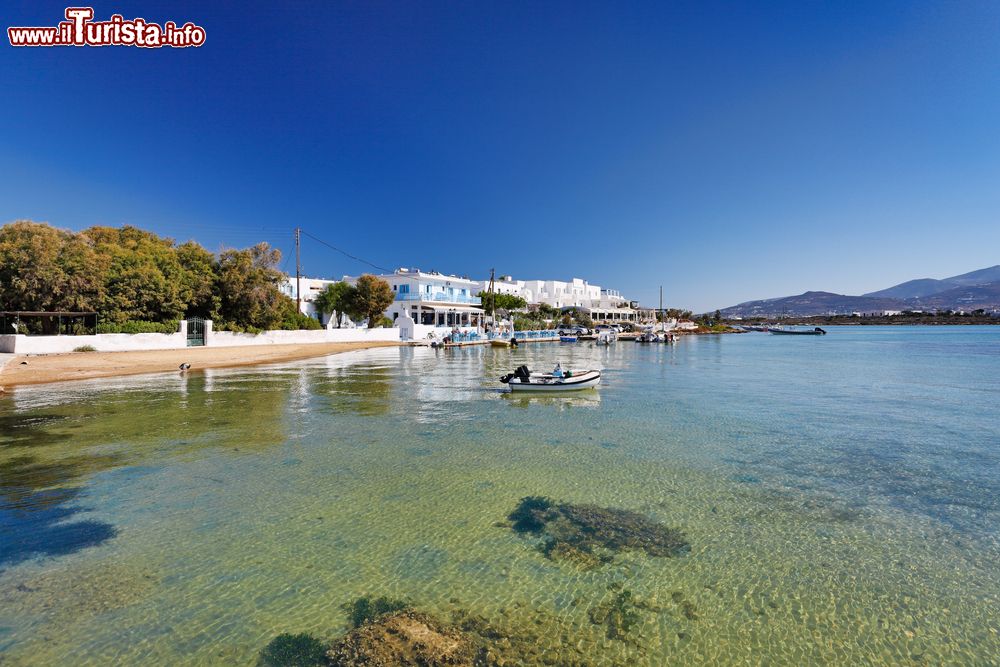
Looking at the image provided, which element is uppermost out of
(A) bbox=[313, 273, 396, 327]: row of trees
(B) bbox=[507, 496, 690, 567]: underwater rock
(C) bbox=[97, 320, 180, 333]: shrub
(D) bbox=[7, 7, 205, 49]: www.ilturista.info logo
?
(D) bbox=[7, 7, 205, 49]: www.ilturista.info logo

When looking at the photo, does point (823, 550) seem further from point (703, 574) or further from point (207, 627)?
point (207, 627)

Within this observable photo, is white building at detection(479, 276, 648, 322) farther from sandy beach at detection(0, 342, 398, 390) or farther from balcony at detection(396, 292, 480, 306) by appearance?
sandy beach at detection(0, 342, 398, 390)

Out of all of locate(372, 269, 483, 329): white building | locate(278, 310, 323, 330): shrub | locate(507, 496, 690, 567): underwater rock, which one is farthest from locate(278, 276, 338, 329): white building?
locate(507, 496, 690, 567): underwater rock

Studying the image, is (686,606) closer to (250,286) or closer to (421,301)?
(250,286)

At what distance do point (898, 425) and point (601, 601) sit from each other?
17.2 m

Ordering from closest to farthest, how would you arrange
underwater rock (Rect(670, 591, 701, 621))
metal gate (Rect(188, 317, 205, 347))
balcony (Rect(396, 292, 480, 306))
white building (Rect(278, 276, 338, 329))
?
underwater rock (Rect(670, 591, 701, 621)) < metal gate (Rect(188, 317, 205, 347)) < white building (Rect(278, 276, 338, 329)) < balcony (Rect(396, 292, 480, 306))

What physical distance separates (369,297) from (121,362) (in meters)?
29.2

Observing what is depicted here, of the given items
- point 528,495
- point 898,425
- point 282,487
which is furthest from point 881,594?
point 898,425

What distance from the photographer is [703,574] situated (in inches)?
269

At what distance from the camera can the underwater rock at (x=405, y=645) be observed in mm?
4965

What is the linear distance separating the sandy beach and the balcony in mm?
27505

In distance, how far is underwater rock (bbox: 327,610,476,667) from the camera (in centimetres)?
496

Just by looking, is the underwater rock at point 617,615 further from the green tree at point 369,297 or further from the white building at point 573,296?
the white building at point 573,296

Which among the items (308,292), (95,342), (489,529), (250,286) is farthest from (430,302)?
(489,529)
